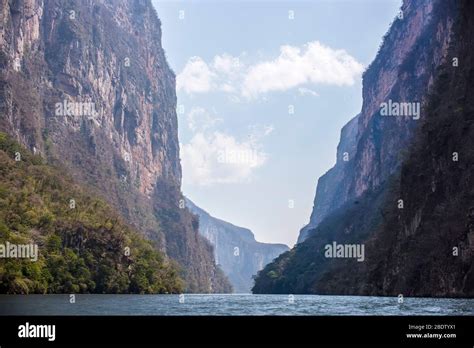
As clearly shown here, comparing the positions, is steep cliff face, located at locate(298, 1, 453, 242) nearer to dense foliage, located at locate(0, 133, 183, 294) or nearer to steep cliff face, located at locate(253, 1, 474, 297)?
steep cliff face, located at locate(253, 1, 474, 297)

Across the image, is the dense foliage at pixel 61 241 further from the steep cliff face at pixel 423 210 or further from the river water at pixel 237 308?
the steep cliff face at pixel 423 210

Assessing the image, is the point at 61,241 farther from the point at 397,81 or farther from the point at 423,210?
the point at 397,81

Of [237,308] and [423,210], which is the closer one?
[237,308]

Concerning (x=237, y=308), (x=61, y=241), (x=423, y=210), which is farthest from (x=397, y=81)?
(x=237, y=308)

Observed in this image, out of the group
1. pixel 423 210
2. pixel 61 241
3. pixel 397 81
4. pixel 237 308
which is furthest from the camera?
pixel 397 81

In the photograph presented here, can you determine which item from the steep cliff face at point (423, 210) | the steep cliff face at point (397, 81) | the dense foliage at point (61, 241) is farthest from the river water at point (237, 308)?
the steep cliff face at point (397, 81)
